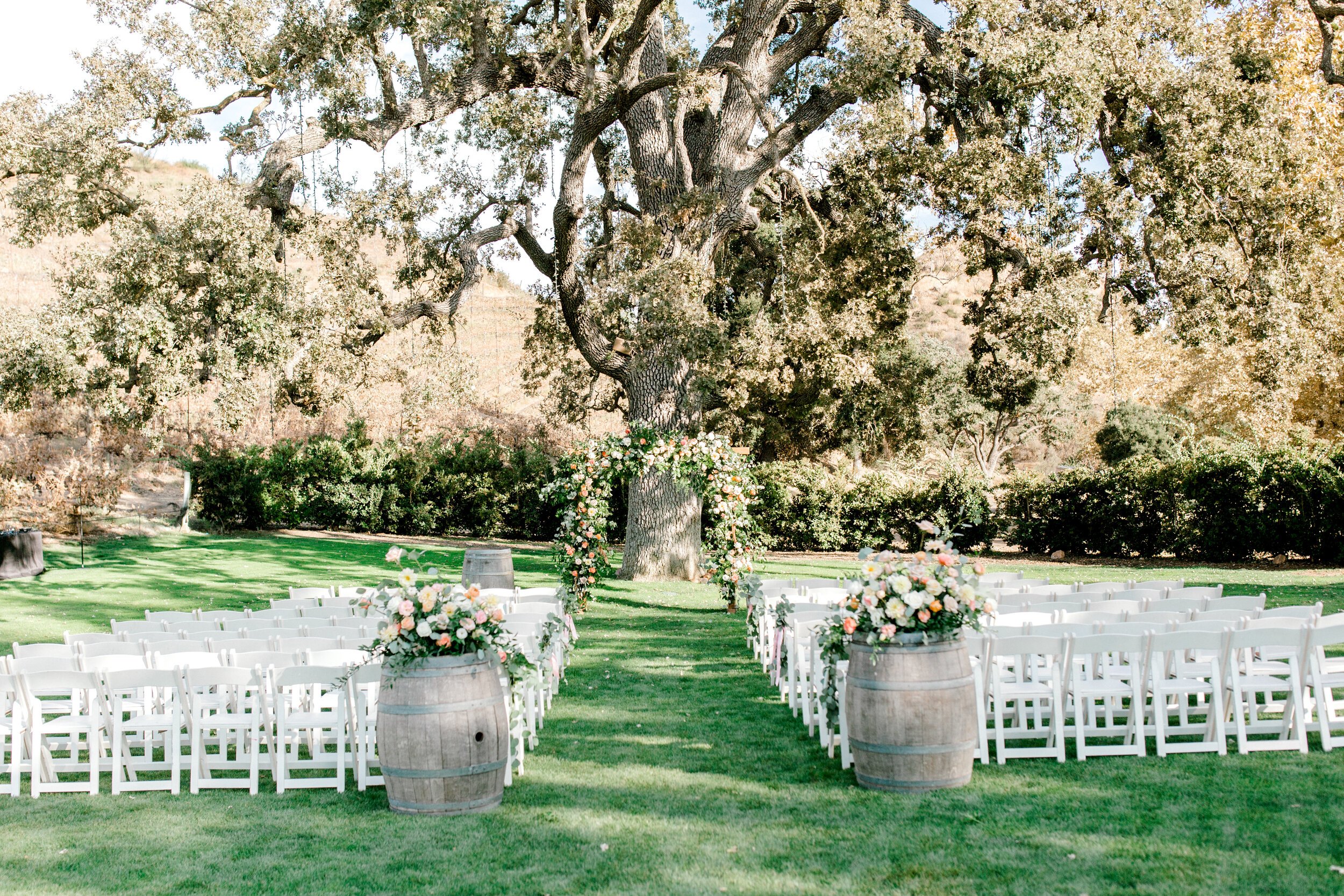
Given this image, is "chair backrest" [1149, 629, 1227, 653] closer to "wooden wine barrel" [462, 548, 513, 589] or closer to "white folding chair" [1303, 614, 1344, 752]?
"white folding chair" [1303, 614, 1344, 752]

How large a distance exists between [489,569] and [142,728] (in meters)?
7.36

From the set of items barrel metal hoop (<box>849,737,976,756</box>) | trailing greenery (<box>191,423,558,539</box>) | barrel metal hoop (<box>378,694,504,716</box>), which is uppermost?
trailing greenery (<box>191,423,558,539</box>)

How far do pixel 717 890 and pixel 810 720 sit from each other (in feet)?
9.86

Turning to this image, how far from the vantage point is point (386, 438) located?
1138 inches

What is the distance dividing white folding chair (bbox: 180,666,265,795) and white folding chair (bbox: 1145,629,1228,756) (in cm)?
565

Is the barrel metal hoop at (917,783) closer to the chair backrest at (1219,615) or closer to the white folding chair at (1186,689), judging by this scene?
the white folding chair at (1186,689)

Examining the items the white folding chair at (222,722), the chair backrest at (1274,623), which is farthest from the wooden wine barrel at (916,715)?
the white folding chair at (222,722)

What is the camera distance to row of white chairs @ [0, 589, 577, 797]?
6.46 m

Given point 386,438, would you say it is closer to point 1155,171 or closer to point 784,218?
point 784,218

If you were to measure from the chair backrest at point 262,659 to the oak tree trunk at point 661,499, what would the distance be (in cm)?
1221

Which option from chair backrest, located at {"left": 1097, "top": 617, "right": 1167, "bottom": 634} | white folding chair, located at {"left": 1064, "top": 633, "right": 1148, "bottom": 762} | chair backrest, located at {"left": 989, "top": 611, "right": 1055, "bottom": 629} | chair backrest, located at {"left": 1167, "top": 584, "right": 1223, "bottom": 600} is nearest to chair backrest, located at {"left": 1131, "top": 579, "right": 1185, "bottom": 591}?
chair backrest, located at {"left": 1167, "top": 584, "right": 1223, "bottom": 600}

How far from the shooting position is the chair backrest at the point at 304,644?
774 cm

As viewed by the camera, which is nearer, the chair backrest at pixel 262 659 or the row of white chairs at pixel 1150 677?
the row of white chairs at pixel 1150 677

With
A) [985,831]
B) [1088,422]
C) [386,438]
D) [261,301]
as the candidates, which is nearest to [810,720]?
[985,831]
